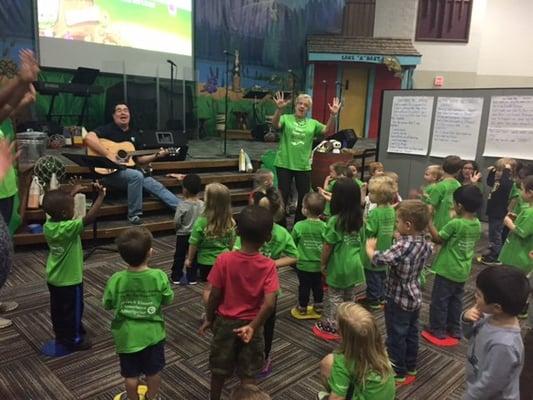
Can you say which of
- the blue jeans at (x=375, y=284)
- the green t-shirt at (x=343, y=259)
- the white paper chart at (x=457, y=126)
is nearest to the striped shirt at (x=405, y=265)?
the green t-shirt at (x=343, y=259)

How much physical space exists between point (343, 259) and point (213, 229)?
0.77 m

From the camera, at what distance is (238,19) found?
31.9 ft

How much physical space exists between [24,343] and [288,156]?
251cm

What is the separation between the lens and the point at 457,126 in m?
5.49

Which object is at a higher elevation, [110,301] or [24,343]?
[110,301]

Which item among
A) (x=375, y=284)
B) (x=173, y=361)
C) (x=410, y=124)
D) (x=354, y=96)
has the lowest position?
(x=173, y=361)

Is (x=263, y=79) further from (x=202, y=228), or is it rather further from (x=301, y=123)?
(x=202, y=228)

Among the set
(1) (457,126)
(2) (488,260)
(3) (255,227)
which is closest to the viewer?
(3) (255,227)

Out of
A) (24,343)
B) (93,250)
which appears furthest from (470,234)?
(93,250)

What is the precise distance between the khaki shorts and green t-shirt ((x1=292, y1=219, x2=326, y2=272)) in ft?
3.23

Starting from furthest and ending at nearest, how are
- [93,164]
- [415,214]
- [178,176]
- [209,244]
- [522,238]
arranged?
1. [178,176]
2. [93,164]
3. [522,238]
4. [209,244]
5. [415,214]

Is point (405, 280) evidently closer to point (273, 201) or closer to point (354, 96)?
point (273, 201)

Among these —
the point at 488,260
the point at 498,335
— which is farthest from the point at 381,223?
the point at 488,260

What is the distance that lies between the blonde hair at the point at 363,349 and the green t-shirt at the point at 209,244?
1273mm
